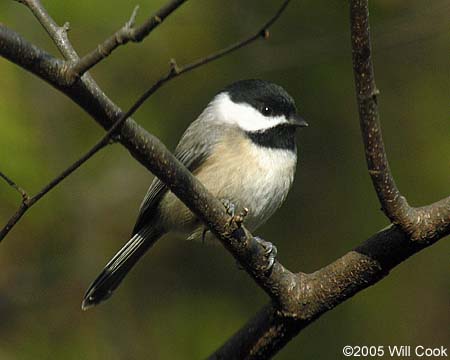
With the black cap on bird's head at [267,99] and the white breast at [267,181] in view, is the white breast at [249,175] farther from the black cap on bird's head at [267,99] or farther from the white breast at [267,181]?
the black cap on bird's head at [267,99]

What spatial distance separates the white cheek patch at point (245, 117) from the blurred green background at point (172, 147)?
577 mm

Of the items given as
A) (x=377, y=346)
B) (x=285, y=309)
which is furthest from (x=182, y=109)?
(x=285, y=309)

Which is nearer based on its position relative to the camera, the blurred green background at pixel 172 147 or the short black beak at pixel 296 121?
the short black beak at pixel 296 121

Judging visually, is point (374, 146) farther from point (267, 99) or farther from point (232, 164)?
point (267, 99)

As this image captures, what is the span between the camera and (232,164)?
11.9ft

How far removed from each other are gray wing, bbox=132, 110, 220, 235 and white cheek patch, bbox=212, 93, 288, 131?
10cm

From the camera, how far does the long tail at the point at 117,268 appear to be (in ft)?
13.0

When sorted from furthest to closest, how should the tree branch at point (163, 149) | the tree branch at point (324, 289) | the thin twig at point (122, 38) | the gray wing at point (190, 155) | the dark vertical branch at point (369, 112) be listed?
the gray wing at point (190, 155) → the tree branch at point (324, 289) → the dark vertical branch at point (369, 112) → the tree branch at point (163, 149) → the thin twig at point (122, 38)

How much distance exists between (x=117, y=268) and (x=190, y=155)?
2.40 ft

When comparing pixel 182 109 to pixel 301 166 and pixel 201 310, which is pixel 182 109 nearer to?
pixel 301 166

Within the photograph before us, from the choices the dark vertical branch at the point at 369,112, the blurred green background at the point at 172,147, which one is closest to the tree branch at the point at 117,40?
the dark vertical branch at the point at 369,112

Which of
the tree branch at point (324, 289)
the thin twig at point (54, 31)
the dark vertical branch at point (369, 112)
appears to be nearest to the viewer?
the dark vertical branch at point (369, 112)

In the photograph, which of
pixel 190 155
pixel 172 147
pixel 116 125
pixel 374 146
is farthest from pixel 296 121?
pixel 116 125

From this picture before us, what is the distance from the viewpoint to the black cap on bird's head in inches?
152
